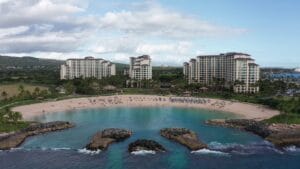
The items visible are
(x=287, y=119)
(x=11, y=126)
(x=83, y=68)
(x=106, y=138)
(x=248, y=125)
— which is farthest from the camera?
(x=83, y=68)

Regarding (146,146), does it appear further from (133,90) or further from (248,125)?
(133,90)

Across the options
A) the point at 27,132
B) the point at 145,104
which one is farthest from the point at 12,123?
the point at 145,104

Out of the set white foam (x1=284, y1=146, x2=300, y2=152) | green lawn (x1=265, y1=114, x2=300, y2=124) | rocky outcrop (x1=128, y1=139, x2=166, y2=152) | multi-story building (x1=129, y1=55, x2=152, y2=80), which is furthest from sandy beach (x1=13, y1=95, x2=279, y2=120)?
multi-story building (x1=129, y1=55, x2=152, y2=80)

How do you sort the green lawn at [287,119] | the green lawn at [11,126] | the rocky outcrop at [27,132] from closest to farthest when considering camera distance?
the rocky outcrop at [27,132] < the green lawn at [11,126] < the green lawn at [287,119]

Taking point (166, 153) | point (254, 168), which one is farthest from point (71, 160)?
point (254, 168)

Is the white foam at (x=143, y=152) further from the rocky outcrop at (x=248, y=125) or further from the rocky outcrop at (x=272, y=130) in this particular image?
the rocky outcrop at (x=248, y=125)

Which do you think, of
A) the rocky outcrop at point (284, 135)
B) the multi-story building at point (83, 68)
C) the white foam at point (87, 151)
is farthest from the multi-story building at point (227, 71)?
the white foam at point (87, 151)

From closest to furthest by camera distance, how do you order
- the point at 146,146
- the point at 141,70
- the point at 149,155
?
the point at 149,155 < the point at 146,146 < the point at 141,70

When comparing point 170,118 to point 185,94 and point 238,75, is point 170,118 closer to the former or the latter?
point 185,94
